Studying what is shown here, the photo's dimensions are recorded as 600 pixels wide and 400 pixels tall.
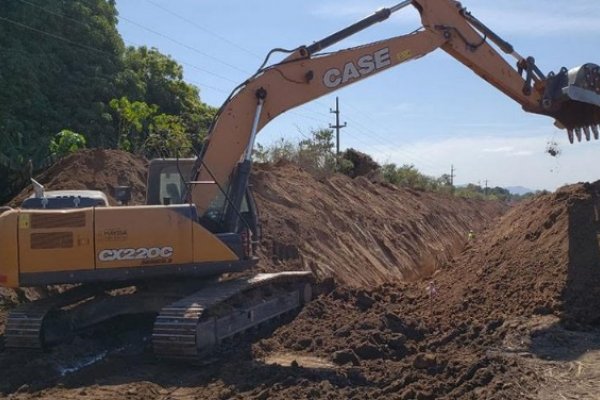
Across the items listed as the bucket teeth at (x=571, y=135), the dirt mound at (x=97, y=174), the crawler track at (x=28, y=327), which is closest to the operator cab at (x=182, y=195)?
the crawler track at (x=28, y=327)

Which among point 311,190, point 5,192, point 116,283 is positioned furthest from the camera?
point 311,190

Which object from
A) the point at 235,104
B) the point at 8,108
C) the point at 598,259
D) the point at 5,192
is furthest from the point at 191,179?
the point at 8,108

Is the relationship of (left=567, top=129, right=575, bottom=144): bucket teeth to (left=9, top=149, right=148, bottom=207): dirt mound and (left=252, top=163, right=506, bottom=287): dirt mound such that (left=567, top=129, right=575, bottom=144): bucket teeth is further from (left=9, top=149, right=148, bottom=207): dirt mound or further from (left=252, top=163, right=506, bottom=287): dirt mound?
(left=9, top=149, right=148, bottom=207): dirt mound

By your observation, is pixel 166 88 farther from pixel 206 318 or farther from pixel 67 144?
pixel 206 318

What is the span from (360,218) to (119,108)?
29.3ft

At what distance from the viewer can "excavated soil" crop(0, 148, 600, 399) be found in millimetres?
7984

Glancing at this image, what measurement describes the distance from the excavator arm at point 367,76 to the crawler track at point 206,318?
130 centimetres

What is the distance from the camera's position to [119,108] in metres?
25.7

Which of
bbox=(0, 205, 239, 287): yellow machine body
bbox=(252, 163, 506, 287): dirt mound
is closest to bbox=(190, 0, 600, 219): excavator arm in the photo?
Result: bbox=(0, 205, 239, 287): yellow machine body

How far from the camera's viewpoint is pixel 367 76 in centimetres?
1173

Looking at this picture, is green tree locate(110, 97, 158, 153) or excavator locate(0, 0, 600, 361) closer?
excavator locate(0, 0, 600, 361)

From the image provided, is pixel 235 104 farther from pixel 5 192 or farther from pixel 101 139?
pixel 101 139

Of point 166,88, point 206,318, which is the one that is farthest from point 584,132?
point 166,88

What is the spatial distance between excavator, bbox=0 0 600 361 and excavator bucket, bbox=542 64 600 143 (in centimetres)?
2
